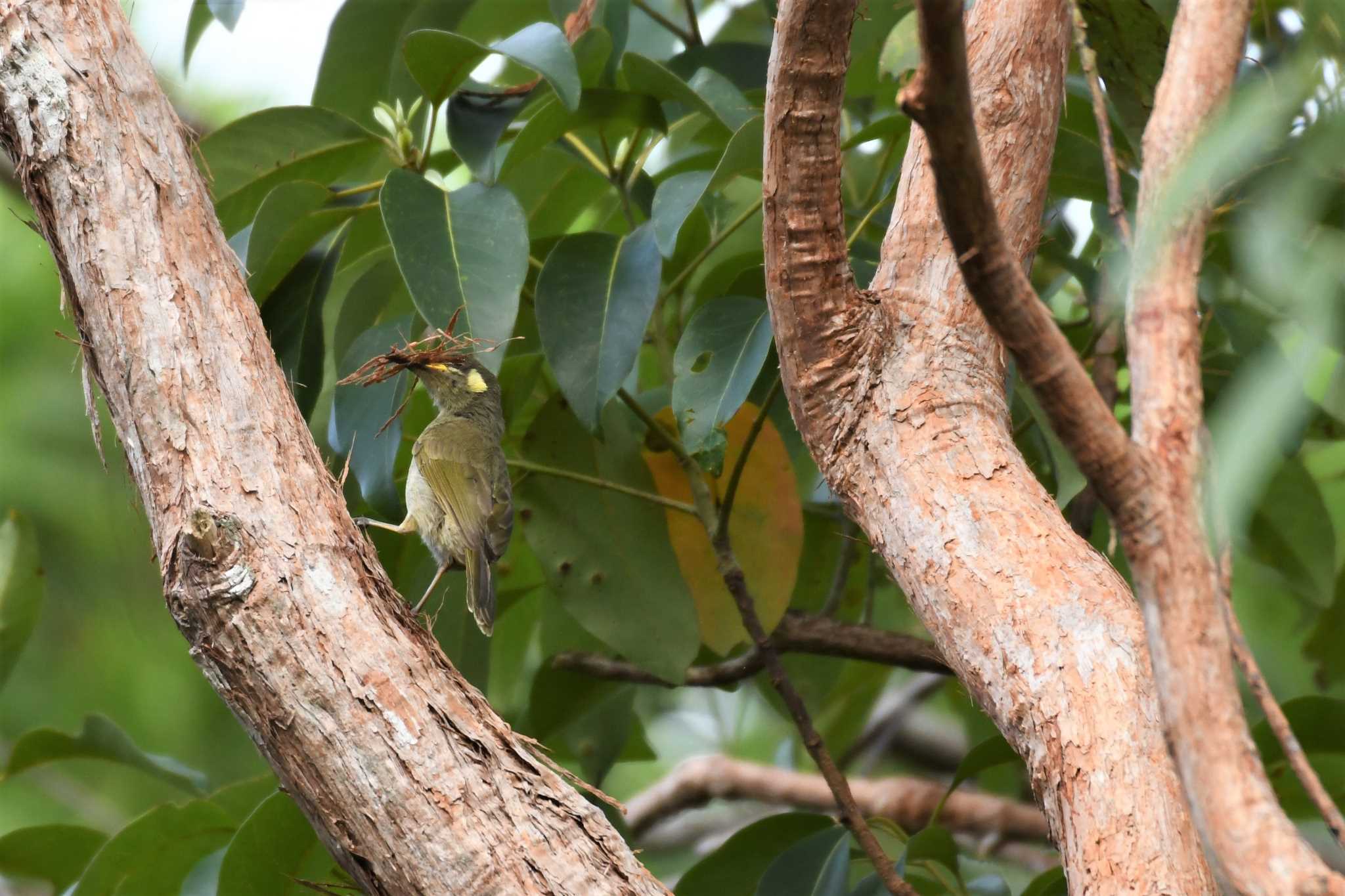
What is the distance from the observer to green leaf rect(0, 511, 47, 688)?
222 cm

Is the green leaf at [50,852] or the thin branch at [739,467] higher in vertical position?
the thin branch at [739,467]

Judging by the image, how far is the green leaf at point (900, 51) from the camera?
6.76 feet

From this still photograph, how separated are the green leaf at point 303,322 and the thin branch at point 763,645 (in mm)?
544

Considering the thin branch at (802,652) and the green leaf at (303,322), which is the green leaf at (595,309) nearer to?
the green leaf at (303,322)

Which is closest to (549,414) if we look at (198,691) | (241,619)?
(241,619)

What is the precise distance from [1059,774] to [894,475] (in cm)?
40

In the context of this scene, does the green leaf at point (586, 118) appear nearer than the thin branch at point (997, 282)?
No

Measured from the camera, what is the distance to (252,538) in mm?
1329

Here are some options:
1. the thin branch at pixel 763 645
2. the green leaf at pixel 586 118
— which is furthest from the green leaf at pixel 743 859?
the green leaf at pixel 586 118

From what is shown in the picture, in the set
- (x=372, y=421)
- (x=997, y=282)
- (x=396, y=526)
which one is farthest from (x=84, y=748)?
(x=997, y=282)

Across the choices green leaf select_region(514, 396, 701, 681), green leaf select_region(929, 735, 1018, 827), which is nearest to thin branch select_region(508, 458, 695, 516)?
green leaf select_region(514, 396, 701, 681)

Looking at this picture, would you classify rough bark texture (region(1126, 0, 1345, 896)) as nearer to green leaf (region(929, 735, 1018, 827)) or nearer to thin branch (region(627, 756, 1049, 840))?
green leaf (region(929, 735, 1018, 827))

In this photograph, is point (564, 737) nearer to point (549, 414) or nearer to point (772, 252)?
point (549, 414)

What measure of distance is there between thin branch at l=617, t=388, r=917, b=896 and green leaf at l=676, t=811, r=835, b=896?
16cm
